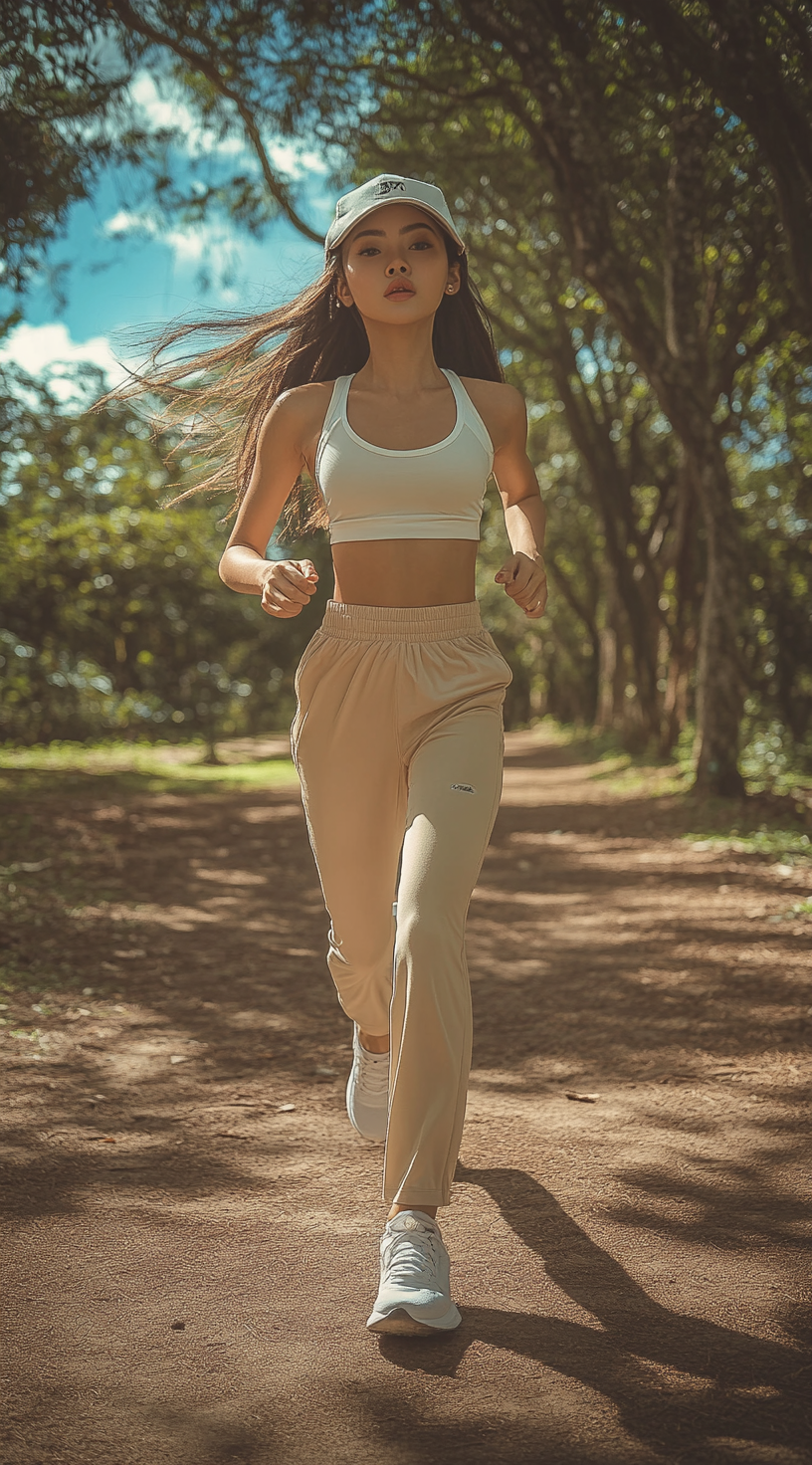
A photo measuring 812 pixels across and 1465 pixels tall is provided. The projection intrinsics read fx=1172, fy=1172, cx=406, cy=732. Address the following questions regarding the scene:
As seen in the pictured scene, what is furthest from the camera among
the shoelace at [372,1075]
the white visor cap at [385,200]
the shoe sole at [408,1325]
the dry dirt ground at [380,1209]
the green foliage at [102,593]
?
the green foliage at [102,593]

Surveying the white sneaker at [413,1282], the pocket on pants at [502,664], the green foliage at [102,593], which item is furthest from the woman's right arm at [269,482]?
the green foliage at [102,593]

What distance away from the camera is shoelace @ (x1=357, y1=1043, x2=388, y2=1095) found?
136 inches

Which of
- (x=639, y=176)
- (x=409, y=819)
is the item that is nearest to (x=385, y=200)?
(x=409, y=819)

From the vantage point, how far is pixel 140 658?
22.2 metres

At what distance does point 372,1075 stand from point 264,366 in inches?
87.3

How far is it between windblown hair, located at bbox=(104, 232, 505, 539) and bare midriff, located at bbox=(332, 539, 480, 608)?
2.32ft

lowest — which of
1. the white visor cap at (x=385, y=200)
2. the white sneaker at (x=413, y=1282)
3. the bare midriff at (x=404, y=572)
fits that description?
the white sneaker at (x=413, y=1282)

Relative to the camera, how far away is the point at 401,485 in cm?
302

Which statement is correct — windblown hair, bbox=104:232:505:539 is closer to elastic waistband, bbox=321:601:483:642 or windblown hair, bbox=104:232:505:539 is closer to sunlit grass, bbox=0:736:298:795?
elastic waistband, bbox=321:601:483:642

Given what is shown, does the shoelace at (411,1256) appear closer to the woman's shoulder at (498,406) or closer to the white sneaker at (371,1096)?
the white sneaker at (371,1096)

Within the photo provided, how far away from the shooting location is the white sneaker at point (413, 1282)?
2.47 m

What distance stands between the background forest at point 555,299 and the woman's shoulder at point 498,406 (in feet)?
2.69

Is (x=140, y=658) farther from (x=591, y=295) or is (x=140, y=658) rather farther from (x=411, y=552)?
(x=411, y=552)

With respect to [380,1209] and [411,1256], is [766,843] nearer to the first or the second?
[380,1209]
